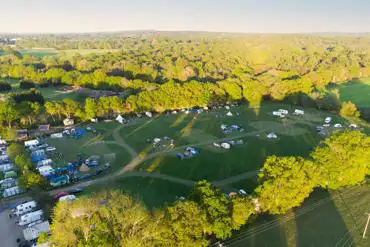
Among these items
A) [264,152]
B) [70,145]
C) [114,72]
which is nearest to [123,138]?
[70,145]

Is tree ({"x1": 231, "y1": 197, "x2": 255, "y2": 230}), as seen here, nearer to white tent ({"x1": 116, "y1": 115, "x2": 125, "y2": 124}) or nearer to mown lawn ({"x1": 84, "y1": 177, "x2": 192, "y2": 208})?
mown lawn ({"x1": 84, "y1": 177, "x2": 192, "y2": 208})

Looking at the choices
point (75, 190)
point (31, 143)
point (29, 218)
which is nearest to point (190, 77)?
point (31, 143)

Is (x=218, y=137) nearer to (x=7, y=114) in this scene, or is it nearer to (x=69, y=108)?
(x=69, y=108)

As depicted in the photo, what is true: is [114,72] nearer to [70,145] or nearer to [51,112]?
[51,112]

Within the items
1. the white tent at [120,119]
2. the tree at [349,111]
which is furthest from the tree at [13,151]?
the tree at [349,111]

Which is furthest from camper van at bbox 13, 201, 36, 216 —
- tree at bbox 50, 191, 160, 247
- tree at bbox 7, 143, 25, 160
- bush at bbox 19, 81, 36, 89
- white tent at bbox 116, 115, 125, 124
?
bush at bbox 19, 81, 36, 89

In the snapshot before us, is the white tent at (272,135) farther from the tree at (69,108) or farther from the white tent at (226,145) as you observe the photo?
the tree at (69,108)

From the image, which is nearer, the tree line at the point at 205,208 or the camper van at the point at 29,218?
the tree line at the point at 205,208
